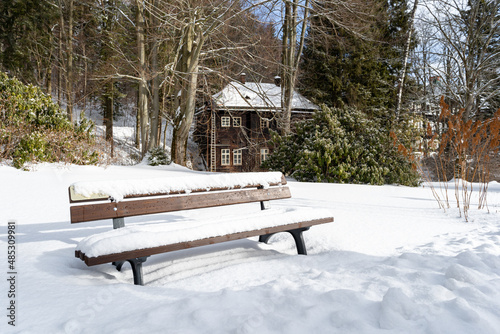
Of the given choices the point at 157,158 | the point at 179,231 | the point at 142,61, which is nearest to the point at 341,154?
the point at 157,158

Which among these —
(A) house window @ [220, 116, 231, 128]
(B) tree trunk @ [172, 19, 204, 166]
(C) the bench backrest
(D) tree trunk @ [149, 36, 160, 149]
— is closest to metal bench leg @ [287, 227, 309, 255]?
(C) the bench backrest

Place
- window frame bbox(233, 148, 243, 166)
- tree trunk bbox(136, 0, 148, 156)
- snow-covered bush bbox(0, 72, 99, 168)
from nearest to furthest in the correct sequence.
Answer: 1. snow-covered bush bbox(0, 72, 99, 168)
2. tree trunk bbox(136, 0, 148, 156)
3. window frame bbox(233, 148, 243, 166)

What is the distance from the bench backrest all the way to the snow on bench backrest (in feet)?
0.09

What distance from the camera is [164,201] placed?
3.25 meters

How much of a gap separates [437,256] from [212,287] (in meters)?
2.28

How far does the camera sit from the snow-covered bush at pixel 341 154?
10688mm

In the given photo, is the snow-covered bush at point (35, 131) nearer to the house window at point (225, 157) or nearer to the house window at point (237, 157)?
the house window at point (225, 157)

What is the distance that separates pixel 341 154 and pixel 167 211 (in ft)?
27.5

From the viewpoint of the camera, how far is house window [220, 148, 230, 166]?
26.4 m

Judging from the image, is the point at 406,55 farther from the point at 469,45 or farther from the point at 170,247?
the point at 170,247

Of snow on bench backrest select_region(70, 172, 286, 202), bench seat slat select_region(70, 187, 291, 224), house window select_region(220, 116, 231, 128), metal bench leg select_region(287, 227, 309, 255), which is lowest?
metal bench leg select_region(287, 227, 309, 255)

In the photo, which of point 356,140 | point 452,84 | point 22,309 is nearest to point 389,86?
point 452,84

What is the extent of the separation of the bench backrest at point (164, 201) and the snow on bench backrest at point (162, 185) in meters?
0.03

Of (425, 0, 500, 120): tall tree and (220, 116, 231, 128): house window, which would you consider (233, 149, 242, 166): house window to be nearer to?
(220, 116, 231, 128): house window
